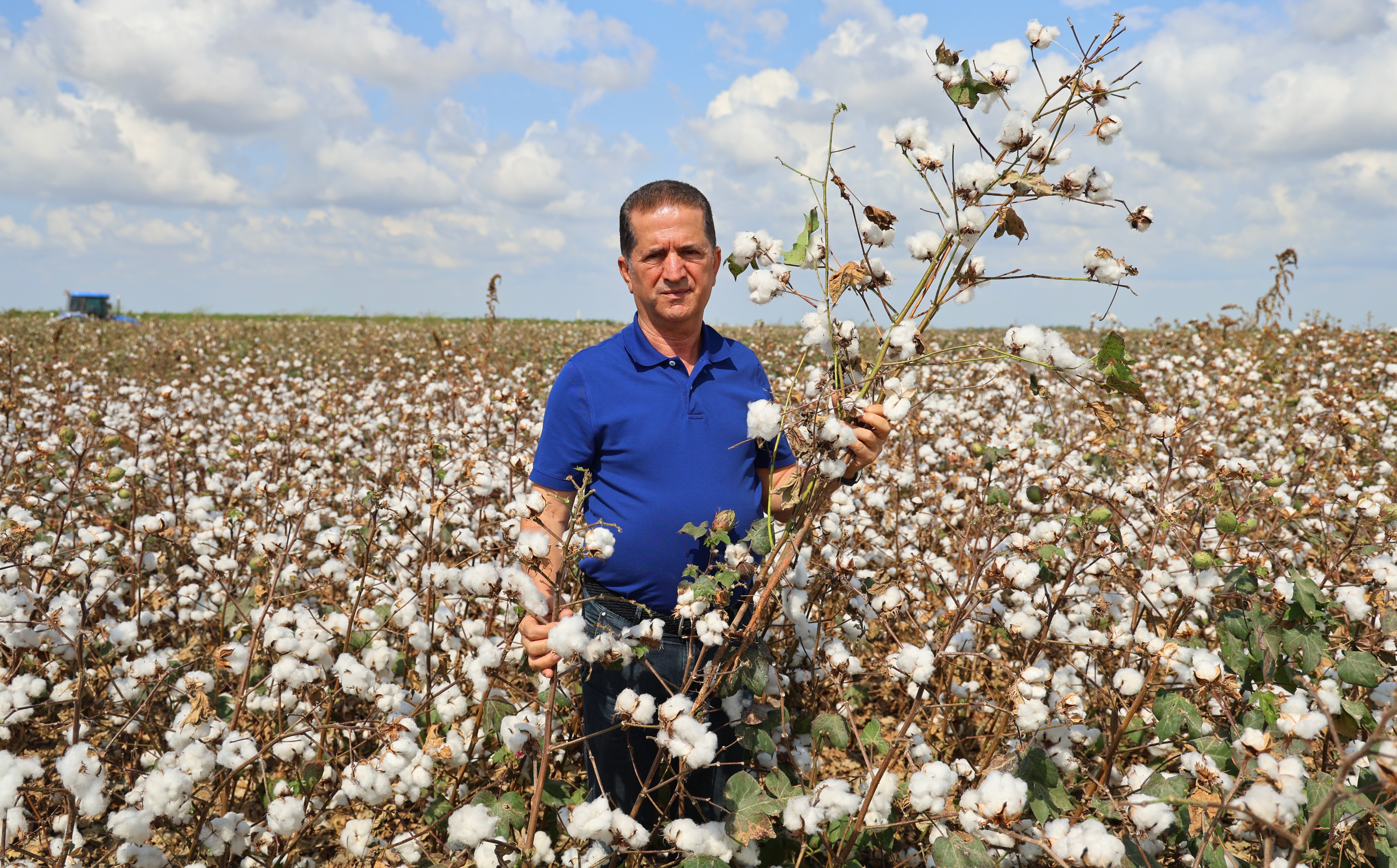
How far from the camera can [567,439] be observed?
2.34 metres

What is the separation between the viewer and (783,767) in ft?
10.3

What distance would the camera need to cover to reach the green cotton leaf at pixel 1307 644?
2.24m

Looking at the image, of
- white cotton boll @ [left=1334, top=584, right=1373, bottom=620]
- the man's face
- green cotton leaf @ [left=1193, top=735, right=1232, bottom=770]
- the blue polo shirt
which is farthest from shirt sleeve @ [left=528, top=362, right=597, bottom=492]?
white cotton boll @ [left=1334, top=584, right=1373, bottom=620]

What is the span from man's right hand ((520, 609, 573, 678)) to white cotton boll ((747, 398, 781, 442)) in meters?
0.72

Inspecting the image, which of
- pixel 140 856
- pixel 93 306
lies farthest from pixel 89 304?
pixel 140 856

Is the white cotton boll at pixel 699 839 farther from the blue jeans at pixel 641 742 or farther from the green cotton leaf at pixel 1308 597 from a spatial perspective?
the green cotton leaf at pixel 1308 597

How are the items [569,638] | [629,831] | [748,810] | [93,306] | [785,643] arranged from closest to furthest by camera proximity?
[569,638]
[629,831]
[748,810]
[785,643]
[93,306]

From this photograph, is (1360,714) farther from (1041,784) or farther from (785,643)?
(785,643)

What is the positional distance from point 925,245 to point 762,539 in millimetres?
814

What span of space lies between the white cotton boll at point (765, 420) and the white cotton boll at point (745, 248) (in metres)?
0.36

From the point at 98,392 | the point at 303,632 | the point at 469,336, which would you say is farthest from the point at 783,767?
the point at 469,336

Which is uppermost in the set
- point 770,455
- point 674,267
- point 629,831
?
point 674,267

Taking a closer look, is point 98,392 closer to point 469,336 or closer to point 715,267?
point 715,267

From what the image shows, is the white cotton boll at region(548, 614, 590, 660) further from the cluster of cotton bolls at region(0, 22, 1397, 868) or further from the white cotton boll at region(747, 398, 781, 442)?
the white cotton boll at region(747, 398, 781, 442)
